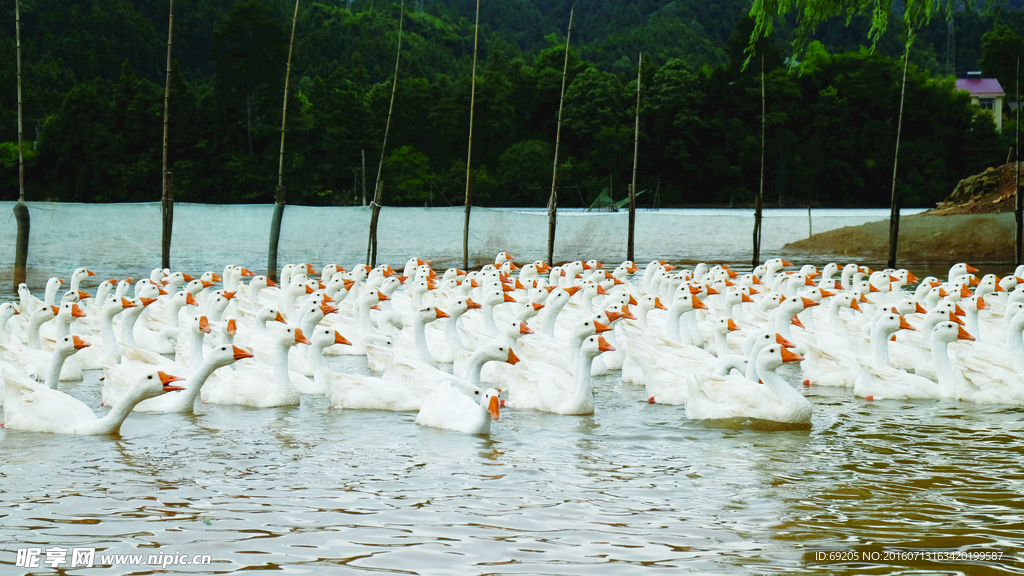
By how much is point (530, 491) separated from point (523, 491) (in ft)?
0.14

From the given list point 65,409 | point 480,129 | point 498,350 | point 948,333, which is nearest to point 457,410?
point 498,350

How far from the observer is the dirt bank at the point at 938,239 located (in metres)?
23.6

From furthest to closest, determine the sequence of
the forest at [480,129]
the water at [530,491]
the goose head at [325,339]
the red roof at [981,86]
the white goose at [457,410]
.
A: the red roof at [981,86] → the forest at [480,129] → the goose head at [325,339] → the white goose at [457,410] → the water at [530,491]

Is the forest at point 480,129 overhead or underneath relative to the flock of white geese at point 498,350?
overhead

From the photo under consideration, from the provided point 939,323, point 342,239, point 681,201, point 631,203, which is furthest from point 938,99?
point 939,323

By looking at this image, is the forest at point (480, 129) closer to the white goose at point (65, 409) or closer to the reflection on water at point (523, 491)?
the white goose at point (65, 409)

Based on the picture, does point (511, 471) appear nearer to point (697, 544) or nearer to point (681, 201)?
point (697, 544)

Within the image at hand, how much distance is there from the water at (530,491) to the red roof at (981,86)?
72.7 meters

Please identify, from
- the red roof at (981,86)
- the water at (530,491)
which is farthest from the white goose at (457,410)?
the red roof at (981,86)

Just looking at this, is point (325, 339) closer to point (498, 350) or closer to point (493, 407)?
point (498, 350)

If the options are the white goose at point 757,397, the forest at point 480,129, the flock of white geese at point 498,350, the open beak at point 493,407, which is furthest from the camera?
the forest at point 480,129

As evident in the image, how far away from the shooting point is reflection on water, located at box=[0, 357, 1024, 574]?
5.09 meters

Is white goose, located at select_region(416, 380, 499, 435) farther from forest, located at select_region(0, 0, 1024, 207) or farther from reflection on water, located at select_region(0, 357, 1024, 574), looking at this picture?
forest, located at select_region(0, 0, 1024, 207)

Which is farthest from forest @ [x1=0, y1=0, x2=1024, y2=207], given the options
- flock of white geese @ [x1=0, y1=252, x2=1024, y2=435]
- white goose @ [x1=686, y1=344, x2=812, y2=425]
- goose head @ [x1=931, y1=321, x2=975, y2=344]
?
white goose @ [x1=686, y1=344, x2=812, y2=425]
